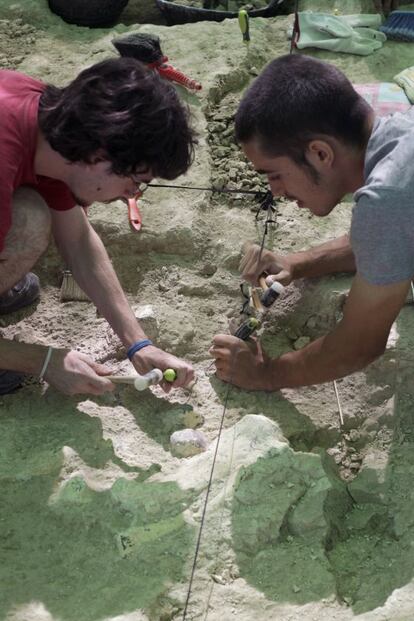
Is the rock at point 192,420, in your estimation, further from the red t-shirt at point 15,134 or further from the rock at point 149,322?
the red t-shirt at point 15,134

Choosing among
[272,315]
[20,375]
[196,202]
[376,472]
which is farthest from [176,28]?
[376,472]

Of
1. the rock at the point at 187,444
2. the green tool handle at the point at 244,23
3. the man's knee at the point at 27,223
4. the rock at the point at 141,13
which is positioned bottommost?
the rock at the point at 187,444

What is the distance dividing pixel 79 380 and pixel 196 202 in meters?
1.22

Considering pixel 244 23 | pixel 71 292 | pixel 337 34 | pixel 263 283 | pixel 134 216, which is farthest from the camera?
pixel 337 34

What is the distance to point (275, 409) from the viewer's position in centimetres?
269

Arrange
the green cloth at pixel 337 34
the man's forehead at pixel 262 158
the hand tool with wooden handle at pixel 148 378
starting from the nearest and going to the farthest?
the man's forehead at pixel 262 158 → the hand tool with wooden handle at pixel 148 378 → the green cloth at pixel 337 34

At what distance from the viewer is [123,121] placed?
214 centimetres

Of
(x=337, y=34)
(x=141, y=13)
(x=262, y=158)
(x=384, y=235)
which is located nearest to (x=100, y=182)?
→ (x=262, y=158)

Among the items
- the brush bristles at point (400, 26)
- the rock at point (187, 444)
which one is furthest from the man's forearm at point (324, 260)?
the brush bristles at point (400, 26)

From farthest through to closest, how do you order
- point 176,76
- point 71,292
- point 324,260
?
point 176,76, point 71,292, point 324,260

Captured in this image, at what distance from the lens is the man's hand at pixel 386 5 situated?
4.92 m

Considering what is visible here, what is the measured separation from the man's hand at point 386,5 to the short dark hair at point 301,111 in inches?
116

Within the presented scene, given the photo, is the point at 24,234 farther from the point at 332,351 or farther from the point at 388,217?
the point at 388,217

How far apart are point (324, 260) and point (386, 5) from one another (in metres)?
2.74
